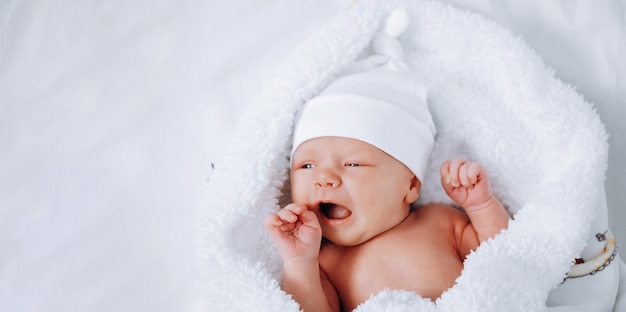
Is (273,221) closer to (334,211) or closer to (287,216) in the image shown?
(287,216)

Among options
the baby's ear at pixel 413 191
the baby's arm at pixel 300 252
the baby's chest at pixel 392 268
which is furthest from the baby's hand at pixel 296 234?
the baby's ear at pixel 413 191

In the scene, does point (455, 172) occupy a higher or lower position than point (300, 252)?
higher

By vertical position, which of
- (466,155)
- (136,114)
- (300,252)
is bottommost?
(136,114)

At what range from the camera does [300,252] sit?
3.77ft

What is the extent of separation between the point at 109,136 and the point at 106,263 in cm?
30

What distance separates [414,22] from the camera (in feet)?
4.58

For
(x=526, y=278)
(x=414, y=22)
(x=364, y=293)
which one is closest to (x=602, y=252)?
(x=526, y=278)

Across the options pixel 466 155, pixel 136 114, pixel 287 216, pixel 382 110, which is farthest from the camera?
pixel 136 114

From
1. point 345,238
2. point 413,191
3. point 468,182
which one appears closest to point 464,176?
point 468,182

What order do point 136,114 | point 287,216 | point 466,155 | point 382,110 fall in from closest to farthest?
point 287,216 → point 382,110 → point 466,155 → point 136,114

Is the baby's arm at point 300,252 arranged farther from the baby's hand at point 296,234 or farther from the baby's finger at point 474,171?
the baby's finger at point 474,171

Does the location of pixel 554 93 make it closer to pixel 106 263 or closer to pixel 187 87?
pixel 187 87

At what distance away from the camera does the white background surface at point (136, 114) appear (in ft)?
4.46

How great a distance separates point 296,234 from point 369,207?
5.8 inches
